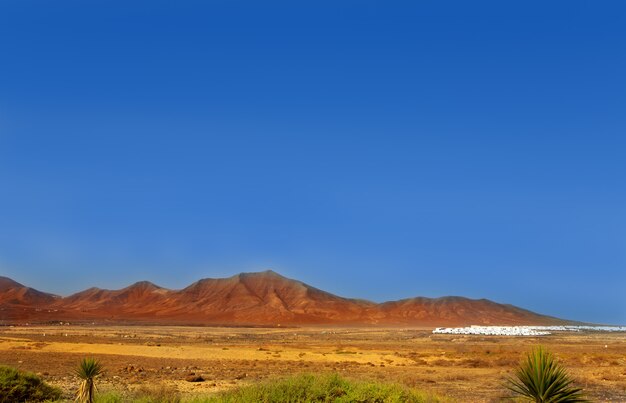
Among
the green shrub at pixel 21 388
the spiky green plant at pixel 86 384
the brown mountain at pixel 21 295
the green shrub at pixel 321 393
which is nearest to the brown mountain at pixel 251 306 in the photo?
the brown mountain at pixel 21 295

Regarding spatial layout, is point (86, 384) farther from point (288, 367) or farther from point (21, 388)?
point (288, 367)

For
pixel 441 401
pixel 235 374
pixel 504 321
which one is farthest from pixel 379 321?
pixel 441 401

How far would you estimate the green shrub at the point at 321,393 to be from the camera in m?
11.7

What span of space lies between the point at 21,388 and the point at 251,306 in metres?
143

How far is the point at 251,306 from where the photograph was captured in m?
155

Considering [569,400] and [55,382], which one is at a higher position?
[569,400]

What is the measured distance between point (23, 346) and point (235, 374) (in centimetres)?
2403

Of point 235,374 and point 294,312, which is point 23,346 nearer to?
point 235,374

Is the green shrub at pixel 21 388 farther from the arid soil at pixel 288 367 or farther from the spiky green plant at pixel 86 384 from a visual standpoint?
the arid soil at pixel 288 367

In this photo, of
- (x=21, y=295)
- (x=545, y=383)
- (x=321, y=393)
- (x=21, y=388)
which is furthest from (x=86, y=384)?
(x=21, y=295)

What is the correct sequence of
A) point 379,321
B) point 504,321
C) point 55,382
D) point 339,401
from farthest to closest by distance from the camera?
1. point 504,321
2. point 379,321
3. point 55,382
4. point 339,401

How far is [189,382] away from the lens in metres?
25.3

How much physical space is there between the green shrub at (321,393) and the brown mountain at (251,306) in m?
126

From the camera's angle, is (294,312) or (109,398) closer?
(109,398)
